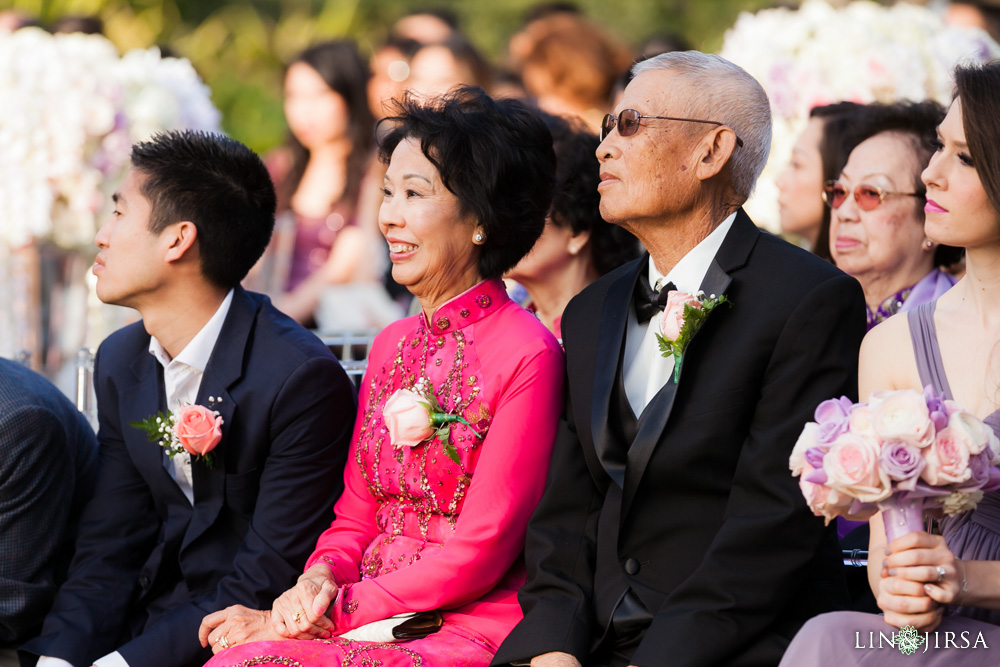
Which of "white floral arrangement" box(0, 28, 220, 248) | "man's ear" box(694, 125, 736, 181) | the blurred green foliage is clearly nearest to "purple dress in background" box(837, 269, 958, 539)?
"man's ear" box(694, 125, 736, 181)

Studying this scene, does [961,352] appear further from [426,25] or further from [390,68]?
[426,25]

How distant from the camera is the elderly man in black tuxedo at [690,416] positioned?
2.82 meters

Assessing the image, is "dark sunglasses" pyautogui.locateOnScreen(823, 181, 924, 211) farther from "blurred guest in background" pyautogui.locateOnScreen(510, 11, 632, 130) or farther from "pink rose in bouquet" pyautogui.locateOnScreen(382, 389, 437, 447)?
"blurred guest in background" pyautogui.locateOnScreen(510, 11, 632, 130)

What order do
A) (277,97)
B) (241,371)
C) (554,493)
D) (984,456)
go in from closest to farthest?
(984,456) < (554,493) < (241,371) < (277,97)

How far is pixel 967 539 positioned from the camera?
2795mm

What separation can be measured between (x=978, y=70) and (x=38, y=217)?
487 cm

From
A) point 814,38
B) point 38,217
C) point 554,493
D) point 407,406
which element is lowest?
point 554,493

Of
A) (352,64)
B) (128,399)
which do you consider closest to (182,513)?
(128,399)

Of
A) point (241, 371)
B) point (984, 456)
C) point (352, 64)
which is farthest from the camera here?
point (352, 64)

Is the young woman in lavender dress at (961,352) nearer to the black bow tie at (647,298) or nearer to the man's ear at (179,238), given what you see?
the black bow tie at (647,298)

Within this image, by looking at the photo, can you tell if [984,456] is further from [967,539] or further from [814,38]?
[814,38]

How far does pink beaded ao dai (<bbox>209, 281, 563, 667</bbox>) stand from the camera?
10.5ft

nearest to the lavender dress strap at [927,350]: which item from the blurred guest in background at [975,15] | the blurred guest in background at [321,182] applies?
the blurred guest in background at [321,182]

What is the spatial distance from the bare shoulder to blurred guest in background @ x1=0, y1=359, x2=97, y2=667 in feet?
8.63
